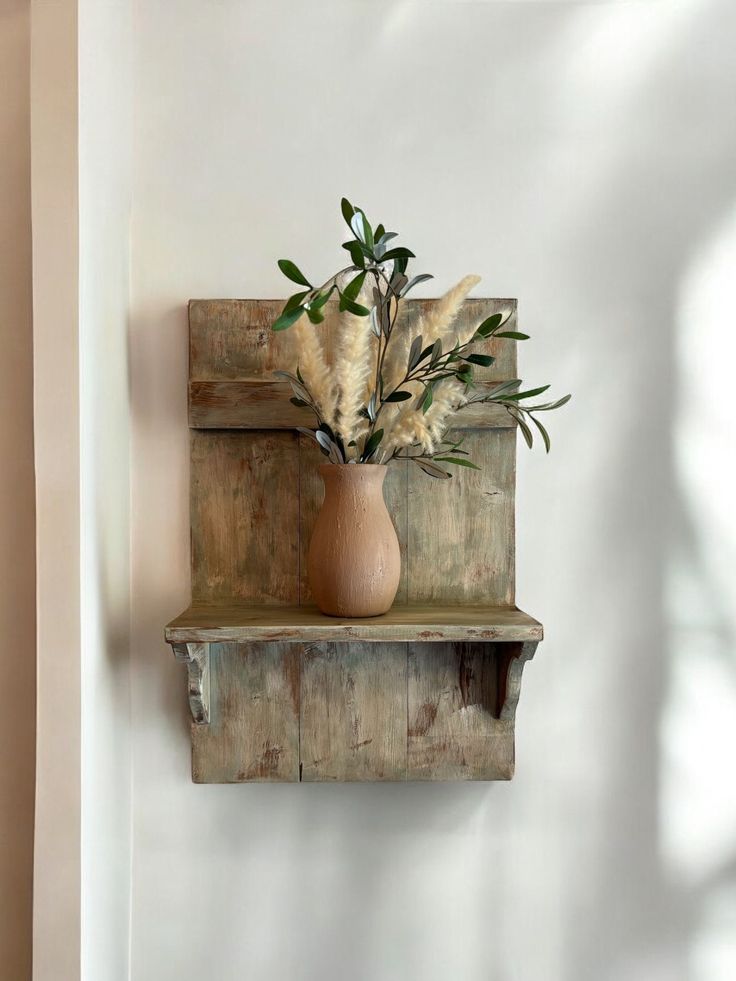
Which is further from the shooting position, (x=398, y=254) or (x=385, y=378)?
(x=385, y=378)

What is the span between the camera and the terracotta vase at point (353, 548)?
3.54 feet

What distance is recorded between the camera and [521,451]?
1.25 meters

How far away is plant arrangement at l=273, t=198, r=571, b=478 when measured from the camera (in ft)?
3.51

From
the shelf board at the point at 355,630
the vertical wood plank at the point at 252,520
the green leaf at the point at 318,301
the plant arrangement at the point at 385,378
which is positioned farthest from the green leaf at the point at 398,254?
the shelf board at the point at 355,630

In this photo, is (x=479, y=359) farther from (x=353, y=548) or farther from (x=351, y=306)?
(x=353, y=548)

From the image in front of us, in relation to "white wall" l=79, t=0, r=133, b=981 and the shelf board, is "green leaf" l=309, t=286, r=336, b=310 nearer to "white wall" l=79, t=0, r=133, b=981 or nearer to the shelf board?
"white wall" l=79, t=0, r=133, b=981

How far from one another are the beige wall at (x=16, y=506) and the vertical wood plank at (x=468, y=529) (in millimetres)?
538

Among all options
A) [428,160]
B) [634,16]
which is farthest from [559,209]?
[634,16]

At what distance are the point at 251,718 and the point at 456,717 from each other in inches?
11.7

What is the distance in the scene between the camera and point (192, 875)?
4.07ft

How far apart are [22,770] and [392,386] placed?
725 mm

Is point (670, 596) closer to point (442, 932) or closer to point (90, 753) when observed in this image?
point (442, 932)

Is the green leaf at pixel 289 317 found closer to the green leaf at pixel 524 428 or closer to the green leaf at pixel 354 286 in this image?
the green leaf at pixel 354 286

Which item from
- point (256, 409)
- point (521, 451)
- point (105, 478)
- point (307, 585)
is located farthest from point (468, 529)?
point (105, 478)
